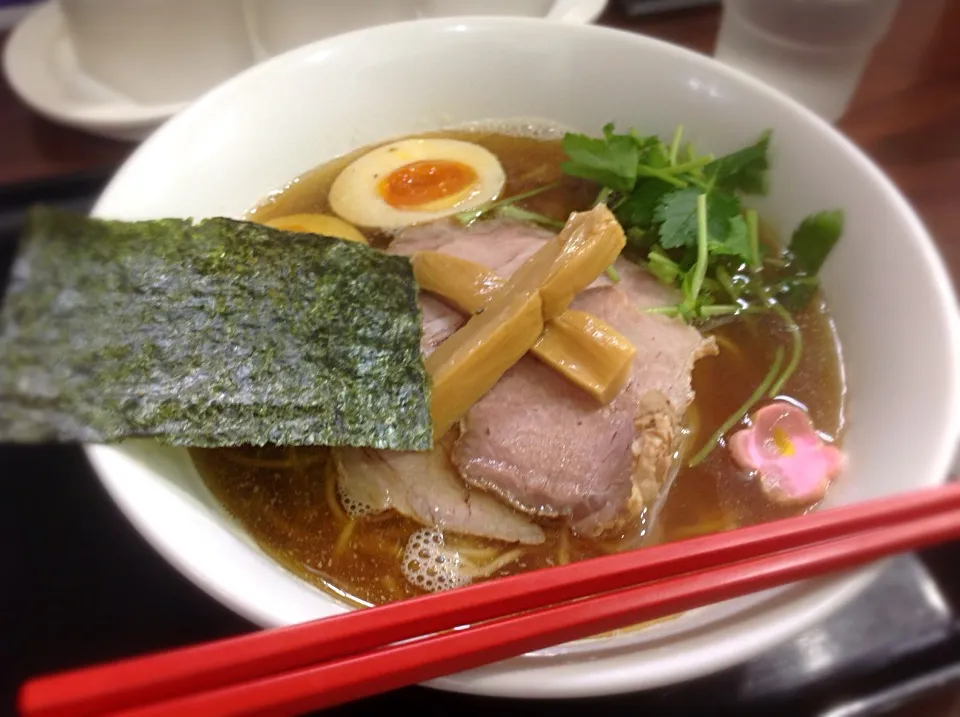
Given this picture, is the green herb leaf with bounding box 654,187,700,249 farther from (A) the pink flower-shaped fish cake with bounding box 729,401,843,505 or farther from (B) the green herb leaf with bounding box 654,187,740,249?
(A) the pink flower-shaped fish cake with bounding box 729,401,843,505

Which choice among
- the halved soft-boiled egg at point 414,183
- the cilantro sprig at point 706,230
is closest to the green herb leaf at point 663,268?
the cilantro sprig at point 706,230

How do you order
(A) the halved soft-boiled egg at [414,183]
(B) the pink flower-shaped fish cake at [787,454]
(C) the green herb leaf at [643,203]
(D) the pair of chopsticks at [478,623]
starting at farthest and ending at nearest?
1. (A) the halved soft-boiled egg at [414,183]
2. (C) the green herb leaf at [643,203]
3. (B) the pink flower-shaped fish cake at [787,454]
4. (D) the pair of chopsticks at [478,623]

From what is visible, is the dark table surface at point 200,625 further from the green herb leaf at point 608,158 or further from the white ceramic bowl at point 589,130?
the green herb leaf at point 608,158

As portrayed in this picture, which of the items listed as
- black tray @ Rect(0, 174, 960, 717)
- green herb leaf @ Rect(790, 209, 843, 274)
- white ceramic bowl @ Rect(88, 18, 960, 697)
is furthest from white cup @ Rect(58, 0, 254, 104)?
green herb leaf @ Rect(790, 209, 843, 274)

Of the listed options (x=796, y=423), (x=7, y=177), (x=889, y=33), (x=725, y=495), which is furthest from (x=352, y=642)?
(x=889, y=33)

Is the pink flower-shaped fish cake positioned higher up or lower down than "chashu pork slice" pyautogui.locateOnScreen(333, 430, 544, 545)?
lower down

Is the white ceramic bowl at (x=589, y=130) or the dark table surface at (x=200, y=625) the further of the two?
the dark table surface at (x=200, y=625)

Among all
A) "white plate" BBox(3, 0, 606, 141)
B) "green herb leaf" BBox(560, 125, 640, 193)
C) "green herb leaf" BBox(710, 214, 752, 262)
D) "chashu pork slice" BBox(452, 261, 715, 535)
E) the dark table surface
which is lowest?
the dark table surface
